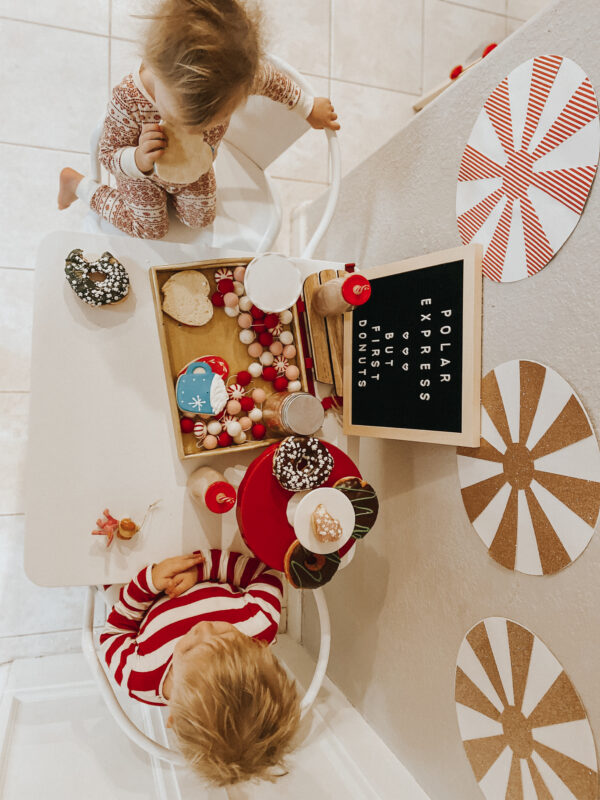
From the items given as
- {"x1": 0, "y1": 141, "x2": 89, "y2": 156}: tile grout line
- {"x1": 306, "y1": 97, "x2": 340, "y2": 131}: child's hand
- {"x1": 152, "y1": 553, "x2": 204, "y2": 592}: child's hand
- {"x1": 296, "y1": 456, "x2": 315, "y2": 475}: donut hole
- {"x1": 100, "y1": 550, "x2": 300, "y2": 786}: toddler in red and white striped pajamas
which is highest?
{"x1": 0, "y1": 141, "x2": 89, "y2": 156}: tile grout line

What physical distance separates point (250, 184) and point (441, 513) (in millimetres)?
819

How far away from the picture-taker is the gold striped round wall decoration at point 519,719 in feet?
2.39

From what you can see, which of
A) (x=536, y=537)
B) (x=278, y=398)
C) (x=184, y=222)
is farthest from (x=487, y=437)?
(x=184, y=222)

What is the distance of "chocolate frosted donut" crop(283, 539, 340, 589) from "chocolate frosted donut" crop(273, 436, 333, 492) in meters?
0.09

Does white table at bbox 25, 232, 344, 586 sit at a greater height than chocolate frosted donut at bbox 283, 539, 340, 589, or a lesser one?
greater

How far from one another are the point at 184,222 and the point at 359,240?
15.9 inches

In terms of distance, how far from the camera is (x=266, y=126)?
115cm

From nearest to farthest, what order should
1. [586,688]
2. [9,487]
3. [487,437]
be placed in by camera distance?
[586,688] → [487,437] → [9,487]

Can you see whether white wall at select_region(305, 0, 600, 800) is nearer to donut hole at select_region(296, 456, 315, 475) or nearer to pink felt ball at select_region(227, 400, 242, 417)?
donut hole at select_region(296, 456, 315, 475)

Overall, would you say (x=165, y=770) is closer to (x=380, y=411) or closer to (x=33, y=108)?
(x=380, y=411)

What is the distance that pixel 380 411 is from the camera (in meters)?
1.05

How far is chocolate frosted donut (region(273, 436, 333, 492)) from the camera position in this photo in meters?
0.90

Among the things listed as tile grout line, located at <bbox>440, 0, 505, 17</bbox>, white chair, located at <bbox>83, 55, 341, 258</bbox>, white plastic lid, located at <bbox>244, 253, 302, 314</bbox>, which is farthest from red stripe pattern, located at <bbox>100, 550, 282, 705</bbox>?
tile grout line, located at <bbox>440, 0, 505, 17</bbox>

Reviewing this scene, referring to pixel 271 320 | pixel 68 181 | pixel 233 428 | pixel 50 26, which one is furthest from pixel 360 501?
pixel 50 26
